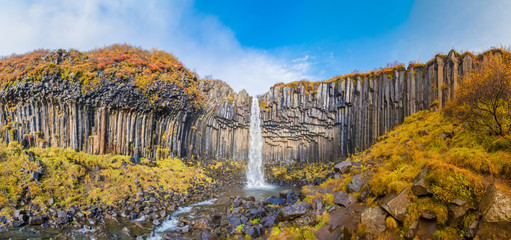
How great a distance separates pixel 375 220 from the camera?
611cm

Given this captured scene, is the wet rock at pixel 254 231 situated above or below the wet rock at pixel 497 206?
below

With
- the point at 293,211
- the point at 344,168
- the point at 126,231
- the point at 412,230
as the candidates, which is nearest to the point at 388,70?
the point at 344,168

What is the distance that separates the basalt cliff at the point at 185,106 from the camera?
16.1 m

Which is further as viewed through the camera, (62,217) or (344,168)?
(344,168)

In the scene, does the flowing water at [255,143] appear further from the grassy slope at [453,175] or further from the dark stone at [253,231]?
the grassy slope at [453,175]

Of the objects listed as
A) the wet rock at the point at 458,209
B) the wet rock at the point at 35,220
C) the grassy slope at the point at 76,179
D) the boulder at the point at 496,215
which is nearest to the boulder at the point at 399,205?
the wet rock at the point at 458,209

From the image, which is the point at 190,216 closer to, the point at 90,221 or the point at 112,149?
the point at 90,221

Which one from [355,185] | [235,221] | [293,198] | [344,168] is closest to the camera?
[355,185]

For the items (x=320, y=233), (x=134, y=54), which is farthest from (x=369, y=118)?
(x=134, y=54)

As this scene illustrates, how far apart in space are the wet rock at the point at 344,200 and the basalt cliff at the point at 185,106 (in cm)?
1293

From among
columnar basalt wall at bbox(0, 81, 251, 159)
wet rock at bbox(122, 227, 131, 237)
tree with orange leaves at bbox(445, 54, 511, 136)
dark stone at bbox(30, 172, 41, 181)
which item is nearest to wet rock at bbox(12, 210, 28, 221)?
dark stone at bbox(30, 172, 41, 181)

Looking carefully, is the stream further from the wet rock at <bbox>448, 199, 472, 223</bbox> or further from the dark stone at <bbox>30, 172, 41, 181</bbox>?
the wet rock at <bbox>448, 199, 472, 223</bbox>

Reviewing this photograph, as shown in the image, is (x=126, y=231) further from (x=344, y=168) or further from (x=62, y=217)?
(x=344, y=168)

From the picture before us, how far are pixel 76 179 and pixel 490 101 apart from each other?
2007 centimetres
